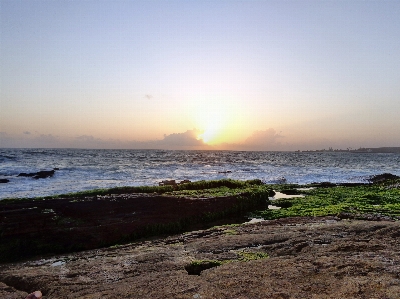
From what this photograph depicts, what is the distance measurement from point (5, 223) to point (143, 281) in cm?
1294

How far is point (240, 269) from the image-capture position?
8.76 metres

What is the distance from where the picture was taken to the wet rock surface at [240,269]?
7.02m

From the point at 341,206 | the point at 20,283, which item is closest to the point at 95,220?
the point at 20,283

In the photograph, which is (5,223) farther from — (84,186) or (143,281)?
(84,186)

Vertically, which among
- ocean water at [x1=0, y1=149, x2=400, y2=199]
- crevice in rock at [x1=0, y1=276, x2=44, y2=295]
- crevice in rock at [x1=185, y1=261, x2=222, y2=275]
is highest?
crevice in rock at [x1=185, y1=261, x2=222, y2=275]

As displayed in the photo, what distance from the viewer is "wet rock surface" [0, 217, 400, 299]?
7.02 meters

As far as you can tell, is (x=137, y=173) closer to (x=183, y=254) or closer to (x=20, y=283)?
(x=183, y=254)

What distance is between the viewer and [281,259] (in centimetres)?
940

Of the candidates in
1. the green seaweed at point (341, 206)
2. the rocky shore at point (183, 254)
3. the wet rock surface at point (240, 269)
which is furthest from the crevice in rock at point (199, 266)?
the green seaweed at point (341, 206)

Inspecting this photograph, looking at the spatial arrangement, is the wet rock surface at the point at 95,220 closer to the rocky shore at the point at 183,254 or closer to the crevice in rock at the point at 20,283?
the rocky shore at the point at 183,254

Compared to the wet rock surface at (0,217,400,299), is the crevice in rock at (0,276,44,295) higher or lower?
lower

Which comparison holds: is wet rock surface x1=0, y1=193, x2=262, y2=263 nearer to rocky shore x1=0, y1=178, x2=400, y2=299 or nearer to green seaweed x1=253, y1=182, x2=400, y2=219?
rocky shore x1=0, y1=178, x2=400, y2=299

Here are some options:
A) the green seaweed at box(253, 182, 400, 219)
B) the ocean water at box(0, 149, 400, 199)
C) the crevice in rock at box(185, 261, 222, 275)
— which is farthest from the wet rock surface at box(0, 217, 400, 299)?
the ocean water at box(0, 149, 400, 199)

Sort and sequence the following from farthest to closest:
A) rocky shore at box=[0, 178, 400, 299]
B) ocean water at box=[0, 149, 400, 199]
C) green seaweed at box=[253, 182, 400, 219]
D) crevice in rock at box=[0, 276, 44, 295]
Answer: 1. ocean water at box=[0, 149, 400, 199]
2. green seaweed at box=[253, 182, 400, 219]
3. crevice in rock at box=[0, 276, 44, 295]
4. rocky shore at box=[0, 178, 400, 299]
